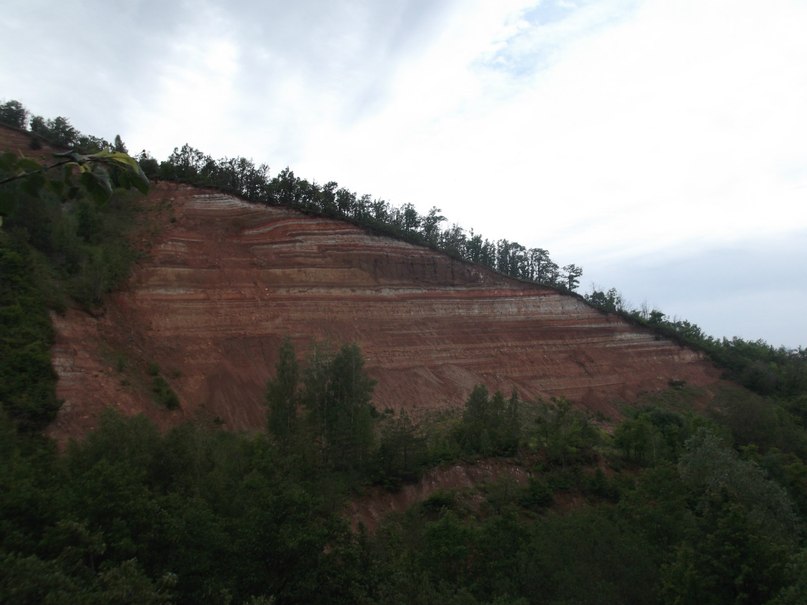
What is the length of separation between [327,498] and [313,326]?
71.5 ft

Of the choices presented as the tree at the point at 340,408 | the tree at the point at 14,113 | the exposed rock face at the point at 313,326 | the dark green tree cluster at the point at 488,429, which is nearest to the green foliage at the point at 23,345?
the exposed rock face at the point at 313,326

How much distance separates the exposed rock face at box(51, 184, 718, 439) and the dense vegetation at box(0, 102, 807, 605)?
2065 millimetres

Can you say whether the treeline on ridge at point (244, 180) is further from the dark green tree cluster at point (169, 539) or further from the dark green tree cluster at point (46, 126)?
the dark green tree cluster at point (169, 539)

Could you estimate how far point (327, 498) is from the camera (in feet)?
45.2

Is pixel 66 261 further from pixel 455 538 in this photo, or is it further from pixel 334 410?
pixel 455 538

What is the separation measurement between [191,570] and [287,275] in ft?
95.7

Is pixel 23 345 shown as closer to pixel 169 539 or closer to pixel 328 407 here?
pixel 328 407

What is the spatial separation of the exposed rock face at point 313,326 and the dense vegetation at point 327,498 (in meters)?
2.06

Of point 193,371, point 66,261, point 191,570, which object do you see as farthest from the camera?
point 193,371

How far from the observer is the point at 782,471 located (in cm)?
2214

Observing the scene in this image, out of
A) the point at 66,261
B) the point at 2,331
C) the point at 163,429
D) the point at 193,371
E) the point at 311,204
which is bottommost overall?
the point at 163,429

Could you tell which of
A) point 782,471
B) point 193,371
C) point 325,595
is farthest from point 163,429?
point 782,471

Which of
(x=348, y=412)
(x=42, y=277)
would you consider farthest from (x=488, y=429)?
(x=42, y=277)

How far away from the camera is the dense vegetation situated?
754 cm
